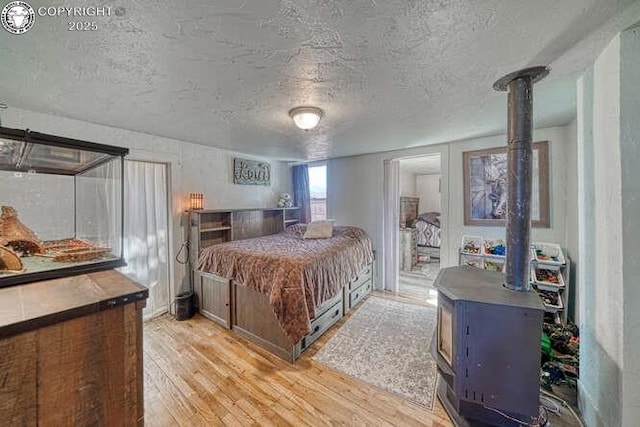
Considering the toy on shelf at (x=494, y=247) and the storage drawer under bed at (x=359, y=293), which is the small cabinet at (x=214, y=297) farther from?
the toy on shelf at (x=494, y=247)

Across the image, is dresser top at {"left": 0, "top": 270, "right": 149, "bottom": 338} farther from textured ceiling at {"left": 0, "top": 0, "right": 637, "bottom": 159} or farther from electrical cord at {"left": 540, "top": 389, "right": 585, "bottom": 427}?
electrical cord at {"left": 540, "top": 389, "right": 585, "bottom": 427}

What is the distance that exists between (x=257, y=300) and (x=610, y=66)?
3.00 metres

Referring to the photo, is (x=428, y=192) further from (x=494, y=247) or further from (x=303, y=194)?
(x=494, y=247)

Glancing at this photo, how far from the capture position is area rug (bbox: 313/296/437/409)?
1872mm

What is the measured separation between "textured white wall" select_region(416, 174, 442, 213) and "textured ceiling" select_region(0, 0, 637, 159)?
4331 millimetres

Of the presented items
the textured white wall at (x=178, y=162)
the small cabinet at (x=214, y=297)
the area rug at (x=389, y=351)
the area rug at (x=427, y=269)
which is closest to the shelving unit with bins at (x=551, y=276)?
the area rug at (x=389, y=351)

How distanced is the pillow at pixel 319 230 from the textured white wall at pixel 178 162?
1.18 metres

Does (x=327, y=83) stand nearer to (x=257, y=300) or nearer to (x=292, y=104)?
(x=292, y=104)

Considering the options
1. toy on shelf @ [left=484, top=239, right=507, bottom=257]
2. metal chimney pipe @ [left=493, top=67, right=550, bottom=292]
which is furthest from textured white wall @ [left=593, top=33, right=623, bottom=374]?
toy on shelf @ [left=484, top=239, right=507, bottom=257]

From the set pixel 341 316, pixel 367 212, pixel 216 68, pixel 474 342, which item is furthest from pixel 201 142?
pixel 474 342

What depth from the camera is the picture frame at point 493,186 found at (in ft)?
8.80

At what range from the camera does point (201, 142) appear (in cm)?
319

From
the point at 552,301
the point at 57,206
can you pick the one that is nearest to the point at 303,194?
the point at 57,206

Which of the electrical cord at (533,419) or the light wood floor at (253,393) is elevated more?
the electrical cord at (533,419)
